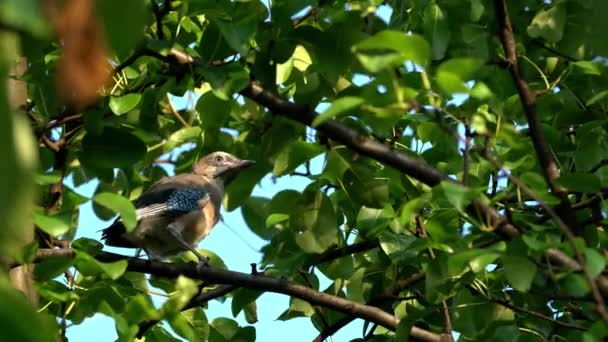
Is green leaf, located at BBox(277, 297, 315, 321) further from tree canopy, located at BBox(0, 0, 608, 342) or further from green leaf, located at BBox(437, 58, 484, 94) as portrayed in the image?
green leaf, located at BBox(437, 58, 484, 94)

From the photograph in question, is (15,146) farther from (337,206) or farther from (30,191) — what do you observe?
(337,206)

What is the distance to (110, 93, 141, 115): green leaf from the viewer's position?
5086mm

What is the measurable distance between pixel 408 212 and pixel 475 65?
3.83 ft

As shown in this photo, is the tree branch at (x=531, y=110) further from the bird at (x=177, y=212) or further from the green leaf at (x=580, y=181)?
the bird at (x=177, y=212)

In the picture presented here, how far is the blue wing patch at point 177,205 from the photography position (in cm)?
834

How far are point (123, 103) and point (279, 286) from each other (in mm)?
1245

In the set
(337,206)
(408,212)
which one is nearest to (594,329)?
(408,212)

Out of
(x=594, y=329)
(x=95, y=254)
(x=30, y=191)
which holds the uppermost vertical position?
(x=30, y=191)

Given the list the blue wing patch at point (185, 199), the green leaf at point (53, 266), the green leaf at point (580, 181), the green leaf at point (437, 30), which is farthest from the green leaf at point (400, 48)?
the blue wing patch at point (185, 199)

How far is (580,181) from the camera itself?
13.5 ft

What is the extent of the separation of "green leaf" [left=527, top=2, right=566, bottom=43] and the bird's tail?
356 cm

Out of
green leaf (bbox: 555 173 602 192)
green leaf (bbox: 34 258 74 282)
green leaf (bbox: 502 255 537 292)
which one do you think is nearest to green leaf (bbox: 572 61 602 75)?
green leaf (bbox: 555 173 602 192)

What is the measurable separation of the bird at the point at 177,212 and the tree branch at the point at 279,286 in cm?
221

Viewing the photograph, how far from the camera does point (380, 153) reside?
4.27 metres
